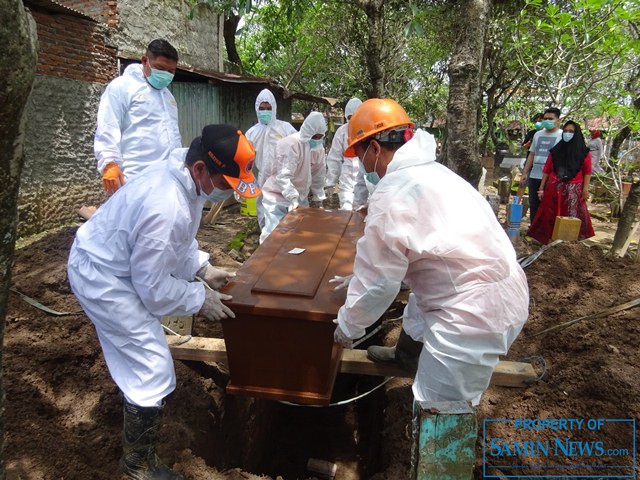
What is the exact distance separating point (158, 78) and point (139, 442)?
297 centimetres

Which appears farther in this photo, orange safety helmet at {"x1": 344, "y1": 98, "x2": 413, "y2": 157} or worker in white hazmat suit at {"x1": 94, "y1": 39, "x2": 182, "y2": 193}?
worker in white hazmat suit at {"x1": 94, "y1": 39, "x2": 182, "y2": 193}

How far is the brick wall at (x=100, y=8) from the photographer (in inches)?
295

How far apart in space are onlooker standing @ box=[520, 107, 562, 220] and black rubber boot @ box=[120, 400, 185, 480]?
6.02 m

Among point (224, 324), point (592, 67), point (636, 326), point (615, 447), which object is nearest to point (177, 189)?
point (224, 324)

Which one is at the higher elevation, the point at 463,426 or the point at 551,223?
the point at 463,426

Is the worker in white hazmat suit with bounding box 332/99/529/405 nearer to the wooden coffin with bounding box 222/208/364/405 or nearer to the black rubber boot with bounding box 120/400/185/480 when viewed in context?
the wooden coffin with bounding box 222/208/364/405

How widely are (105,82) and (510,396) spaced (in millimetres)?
6998

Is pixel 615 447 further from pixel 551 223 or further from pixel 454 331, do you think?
pixel 551 223

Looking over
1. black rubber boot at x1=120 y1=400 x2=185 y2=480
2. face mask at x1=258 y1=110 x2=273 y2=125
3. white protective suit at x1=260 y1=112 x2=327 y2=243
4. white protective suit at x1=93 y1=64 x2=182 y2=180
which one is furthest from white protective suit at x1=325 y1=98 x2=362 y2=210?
black rubber boot at x1=120 y1=400 x2=185 y2=480

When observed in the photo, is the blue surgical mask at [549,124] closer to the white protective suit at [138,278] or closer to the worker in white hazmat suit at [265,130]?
the worker in white hazmat suit at [265,130]

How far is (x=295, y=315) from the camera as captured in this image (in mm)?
2201

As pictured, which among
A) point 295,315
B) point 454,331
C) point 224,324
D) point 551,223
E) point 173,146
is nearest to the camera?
point 454,331

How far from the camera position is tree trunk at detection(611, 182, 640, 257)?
4527 millimetres

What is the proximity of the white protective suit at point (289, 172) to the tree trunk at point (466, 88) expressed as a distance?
1.62 m
